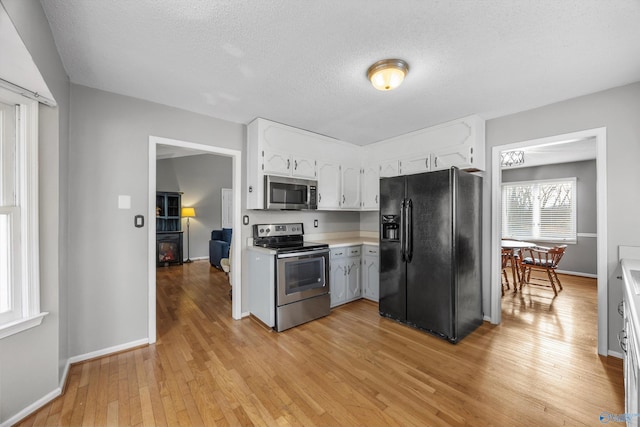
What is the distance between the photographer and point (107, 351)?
2.34 m

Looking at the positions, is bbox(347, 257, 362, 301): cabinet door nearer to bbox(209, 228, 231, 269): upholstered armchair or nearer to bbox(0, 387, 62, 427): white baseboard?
bbox(0, 387, 62, 427): white baseboard

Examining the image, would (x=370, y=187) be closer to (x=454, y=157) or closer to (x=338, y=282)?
(x=454, y=157)

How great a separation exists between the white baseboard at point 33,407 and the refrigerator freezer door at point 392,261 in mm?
2934

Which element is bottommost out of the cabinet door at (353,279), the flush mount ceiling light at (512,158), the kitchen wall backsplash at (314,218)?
the cabinet door at (353,279)

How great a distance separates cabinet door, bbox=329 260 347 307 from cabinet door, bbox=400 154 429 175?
1540 mm

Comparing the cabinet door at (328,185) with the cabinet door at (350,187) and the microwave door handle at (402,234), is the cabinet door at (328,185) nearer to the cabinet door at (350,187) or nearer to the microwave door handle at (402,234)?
the cabinet door at (350,187)

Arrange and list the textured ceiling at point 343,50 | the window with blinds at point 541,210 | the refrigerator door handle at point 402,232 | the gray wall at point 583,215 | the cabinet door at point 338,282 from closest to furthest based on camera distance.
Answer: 1. the textured ceiling at point 343,50
2. the refrigerator door handle at point 402,232
3. the cabinet door at point 338,282
4. the gray wall at point 583,215
5. the window with blinds at point 541,210

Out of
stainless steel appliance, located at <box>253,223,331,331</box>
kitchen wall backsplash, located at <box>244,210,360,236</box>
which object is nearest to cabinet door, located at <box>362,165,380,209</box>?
kitchen wall backsplash, located at <box>244,210,360,236</box>

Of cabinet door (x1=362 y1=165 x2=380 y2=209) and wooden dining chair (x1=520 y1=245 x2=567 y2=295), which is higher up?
cabinet door (x1=362 y1=165 x2=380 y2=209)

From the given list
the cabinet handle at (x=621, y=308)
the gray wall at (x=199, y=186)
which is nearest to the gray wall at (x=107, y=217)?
the cabinet handle at (x=621, y=308)

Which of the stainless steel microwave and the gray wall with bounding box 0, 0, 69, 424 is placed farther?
the stainless steel microwave

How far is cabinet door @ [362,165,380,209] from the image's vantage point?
405 cm

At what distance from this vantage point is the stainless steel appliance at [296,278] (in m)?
2.82

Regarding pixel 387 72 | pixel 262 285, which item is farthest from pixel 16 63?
pixel 262 285
